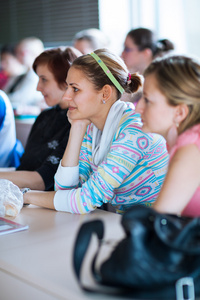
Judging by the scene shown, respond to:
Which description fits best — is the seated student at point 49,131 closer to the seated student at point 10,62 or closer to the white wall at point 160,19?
the white wall at point 160,19

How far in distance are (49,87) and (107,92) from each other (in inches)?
25.2

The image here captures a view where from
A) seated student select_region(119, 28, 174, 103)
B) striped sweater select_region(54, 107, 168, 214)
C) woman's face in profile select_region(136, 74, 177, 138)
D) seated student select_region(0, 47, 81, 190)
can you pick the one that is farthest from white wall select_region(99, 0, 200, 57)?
woman's face in profile select_region(136, 74, 177, 138)

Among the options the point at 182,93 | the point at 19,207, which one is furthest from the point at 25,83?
the point at 182,93

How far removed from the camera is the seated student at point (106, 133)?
5.15 feet

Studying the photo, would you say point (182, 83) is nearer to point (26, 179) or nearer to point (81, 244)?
point (81, 244)

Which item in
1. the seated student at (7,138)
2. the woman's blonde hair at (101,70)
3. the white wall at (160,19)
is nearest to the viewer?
the woman's blonde hair at (101,70)

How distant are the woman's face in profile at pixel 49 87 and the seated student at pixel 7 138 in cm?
32

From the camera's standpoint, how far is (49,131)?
2240mm

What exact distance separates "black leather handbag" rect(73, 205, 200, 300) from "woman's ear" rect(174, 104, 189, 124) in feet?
1.27

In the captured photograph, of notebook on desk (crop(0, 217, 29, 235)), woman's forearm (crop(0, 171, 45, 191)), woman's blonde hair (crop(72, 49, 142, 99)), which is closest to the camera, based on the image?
notebook on desk (crop(0, 217, 29, 235))

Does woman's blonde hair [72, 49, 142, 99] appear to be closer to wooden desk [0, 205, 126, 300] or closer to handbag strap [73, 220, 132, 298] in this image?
wooden desk [0, 205, 126, 300]

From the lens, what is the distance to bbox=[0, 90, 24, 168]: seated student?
248 centimetres

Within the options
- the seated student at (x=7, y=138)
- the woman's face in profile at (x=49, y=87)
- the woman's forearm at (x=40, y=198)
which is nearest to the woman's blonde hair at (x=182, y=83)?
the woman's forearm at (x=40, y=198)

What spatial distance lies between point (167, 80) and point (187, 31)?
111 inches
